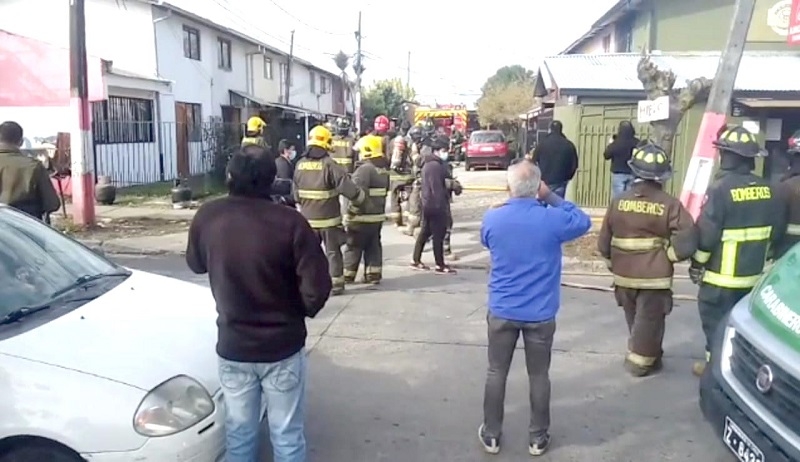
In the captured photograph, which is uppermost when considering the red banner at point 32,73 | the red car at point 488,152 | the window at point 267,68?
the window at point 267,68

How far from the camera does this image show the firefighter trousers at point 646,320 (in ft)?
18.5

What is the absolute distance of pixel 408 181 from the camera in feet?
40.6

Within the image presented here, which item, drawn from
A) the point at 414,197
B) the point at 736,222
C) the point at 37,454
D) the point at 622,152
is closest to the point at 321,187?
the point at 736,222

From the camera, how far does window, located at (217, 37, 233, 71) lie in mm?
28812

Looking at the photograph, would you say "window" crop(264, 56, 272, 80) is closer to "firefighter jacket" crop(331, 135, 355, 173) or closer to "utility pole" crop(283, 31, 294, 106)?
"utility pole" crop(283, 31, 294, 106)

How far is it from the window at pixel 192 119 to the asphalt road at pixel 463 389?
18395mm

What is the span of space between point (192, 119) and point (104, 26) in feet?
13.8

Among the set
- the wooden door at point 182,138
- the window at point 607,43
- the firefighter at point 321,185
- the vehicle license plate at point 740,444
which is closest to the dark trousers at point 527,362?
the vehicle license plate at point 740,444

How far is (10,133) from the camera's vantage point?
23.1 feet

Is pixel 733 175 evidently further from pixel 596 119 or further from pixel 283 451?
pixel 596 119

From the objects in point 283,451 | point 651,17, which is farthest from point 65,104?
point 283,451

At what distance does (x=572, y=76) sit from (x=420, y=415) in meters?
13.0

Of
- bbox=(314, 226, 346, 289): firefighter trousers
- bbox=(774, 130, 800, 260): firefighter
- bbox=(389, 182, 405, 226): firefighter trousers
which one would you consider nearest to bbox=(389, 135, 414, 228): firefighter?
bbox=(389, 182, 405, 226): firefighter trousers

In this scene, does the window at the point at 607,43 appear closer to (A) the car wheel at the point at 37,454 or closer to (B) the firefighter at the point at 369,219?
(B) the firefighter at the point at 369,219
